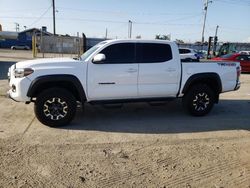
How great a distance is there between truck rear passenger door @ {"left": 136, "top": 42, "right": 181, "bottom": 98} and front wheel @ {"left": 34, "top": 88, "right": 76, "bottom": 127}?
1686 millimetres

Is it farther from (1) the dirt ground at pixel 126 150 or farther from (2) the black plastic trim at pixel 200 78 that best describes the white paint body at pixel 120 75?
(1) the dirt ground at pixel 126 150

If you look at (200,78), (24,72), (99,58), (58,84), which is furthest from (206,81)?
(24,72)

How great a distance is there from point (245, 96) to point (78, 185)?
900 centimetres

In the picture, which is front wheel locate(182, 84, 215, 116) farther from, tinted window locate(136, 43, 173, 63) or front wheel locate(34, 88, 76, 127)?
front wheel locate(34, 88, 76, 127)

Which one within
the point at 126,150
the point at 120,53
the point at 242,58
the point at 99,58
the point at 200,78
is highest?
the point at 120,53

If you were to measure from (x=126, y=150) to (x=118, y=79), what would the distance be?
2.05 m

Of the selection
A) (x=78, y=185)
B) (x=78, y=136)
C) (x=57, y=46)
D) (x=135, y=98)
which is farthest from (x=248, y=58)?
(x=57, y=46)

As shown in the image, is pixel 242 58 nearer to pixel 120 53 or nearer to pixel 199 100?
pixel 199 100

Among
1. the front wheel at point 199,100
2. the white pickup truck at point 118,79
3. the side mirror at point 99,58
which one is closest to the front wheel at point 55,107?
the white pickup truck at point 118,79

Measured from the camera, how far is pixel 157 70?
7246mm

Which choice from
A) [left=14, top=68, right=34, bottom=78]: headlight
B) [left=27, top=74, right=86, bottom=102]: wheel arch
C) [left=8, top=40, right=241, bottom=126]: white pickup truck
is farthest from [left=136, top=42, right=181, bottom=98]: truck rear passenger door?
[left=14, top=68, right=34, bottom=78]: headlight

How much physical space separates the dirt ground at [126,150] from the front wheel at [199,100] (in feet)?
0.69

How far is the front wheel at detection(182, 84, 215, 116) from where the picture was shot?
7770mm

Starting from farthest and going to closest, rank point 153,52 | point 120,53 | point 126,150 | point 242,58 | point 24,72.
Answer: point 242,58 → point 153,52 → point 120,53 → point 24,72 → point 126,150
